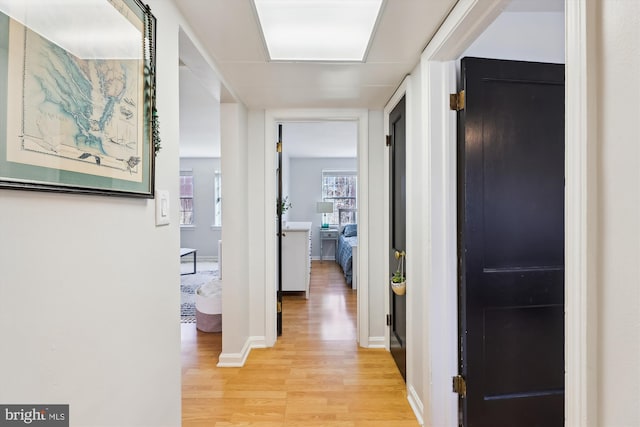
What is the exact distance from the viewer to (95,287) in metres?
0.86

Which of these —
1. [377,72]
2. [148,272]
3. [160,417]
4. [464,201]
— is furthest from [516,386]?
[377,72]

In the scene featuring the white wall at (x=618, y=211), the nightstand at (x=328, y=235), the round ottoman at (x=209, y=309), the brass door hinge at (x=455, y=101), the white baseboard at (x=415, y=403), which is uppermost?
the brass door hinge at (x=455, y=101)

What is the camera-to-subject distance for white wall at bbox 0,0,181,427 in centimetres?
65

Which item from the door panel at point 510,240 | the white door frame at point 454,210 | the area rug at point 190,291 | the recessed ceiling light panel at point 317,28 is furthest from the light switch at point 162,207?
the area rug at point 190,291

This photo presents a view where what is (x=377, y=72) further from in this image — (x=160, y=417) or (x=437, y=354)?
(x=160, y=417)

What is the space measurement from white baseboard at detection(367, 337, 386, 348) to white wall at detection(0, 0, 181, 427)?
181cm

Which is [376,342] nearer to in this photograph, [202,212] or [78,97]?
[78,97]

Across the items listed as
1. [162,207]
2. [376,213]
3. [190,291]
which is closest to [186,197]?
[190,291]

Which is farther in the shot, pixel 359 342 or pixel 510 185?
pixel 359 342

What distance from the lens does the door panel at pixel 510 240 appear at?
5.08 ft

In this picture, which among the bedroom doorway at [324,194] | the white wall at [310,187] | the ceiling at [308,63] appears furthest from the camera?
the white wall at [310,187]

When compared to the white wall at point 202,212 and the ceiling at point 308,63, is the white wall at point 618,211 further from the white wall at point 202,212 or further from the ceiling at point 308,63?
the white wall at point 202,212

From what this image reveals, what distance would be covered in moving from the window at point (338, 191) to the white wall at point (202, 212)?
2.60m

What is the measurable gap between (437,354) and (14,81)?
192 centimetres
